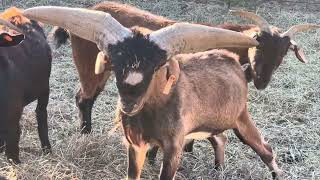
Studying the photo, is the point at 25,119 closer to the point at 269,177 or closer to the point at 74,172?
the point at 74,172

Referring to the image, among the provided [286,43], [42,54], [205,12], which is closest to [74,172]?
[42,54]

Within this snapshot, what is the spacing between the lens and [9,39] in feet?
14.3

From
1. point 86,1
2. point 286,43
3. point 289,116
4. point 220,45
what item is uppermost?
point 220,45

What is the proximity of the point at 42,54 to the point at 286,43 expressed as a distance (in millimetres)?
2546

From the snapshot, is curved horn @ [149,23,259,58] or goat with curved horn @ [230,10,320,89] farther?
goat with curved horn @ [230,10,320,89]

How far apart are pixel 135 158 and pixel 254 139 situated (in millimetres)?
1188

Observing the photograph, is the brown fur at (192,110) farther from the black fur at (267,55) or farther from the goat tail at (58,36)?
the goat tail at (58,36)

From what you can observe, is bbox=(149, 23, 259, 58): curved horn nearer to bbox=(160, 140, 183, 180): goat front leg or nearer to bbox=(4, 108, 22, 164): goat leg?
bbox=(160, 140, 183, 180): goat front leg

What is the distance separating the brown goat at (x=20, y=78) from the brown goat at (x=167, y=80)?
666mm

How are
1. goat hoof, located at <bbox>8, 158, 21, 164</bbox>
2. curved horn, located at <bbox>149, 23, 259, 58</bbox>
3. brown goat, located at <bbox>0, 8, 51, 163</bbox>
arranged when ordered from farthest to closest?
goat hoof, located at <bbox>8, 158, 21, 164</bbox>
brown goat, located at <bbox>0, 8, 51, 163</bbox>
curved horn, located at <bbox>149, 23, 259, 58</bbox>

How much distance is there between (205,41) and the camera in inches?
154

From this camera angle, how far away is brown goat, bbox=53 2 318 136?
566 centimetres

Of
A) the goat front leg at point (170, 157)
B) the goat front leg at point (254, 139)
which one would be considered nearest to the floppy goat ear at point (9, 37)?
the goat front leg at point (170, 157)

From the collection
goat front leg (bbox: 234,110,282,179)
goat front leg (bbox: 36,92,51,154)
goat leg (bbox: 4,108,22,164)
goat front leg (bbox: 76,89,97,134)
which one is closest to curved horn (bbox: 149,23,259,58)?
goat front leg (bbox: 234,110,282,179)
